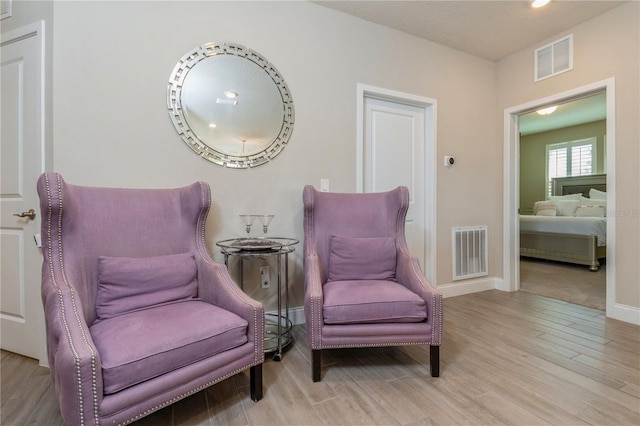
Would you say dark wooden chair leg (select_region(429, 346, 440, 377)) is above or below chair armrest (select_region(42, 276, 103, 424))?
below

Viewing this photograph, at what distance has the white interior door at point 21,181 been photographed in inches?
71.5

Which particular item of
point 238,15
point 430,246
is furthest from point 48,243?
point 430,246

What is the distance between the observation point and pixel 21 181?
1863 millimetres

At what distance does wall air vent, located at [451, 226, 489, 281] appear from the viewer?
3211 mm

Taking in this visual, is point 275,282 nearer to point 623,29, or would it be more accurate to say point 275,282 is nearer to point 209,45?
point 209,45

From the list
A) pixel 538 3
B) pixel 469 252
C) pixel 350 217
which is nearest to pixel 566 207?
pixel 469 252

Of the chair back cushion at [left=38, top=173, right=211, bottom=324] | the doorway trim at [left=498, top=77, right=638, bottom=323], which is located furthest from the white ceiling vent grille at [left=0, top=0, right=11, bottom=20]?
the doorway trim at [left=498, top=77, right=638, bottom=323]

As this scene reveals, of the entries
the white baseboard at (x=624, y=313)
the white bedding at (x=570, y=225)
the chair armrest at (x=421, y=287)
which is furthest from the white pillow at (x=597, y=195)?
the chair armrest at (x=421, y=287)

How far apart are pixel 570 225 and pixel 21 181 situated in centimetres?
618

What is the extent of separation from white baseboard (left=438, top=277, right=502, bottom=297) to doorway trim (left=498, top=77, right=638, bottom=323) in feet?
0.24

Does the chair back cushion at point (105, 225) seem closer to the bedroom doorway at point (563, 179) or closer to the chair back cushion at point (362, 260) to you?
the chair back cushion at point (362, 260)

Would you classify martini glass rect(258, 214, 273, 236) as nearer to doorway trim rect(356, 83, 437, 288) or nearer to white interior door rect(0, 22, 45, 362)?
white interior door rect(0, 22, 45, 362)

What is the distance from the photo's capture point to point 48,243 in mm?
1412

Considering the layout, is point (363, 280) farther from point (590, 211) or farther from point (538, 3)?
point (590, 211)
